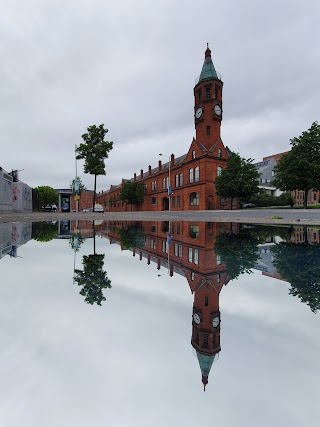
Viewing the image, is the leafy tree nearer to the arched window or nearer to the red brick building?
the red brick building

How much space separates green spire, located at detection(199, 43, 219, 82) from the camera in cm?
4438

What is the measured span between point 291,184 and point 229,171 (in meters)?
7.97

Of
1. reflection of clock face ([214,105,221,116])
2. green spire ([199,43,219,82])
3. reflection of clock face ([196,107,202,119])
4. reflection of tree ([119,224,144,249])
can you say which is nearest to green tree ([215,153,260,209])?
reflection of clock face ([214,105,221,116])

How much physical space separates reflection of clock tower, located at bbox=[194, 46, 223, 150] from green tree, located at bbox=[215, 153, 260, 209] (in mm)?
9913

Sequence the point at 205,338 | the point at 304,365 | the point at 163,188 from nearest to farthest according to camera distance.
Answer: the point at 304,365, the point at 205,338, the point at 163,188

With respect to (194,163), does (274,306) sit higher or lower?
lower

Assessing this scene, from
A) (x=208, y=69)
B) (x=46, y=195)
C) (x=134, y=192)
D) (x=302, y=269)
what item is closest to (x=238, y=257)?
(x=302, y=269)

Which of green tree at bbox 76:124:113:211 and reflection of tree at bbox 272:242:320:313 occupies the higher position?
green tree at bbox 76:124:113:211

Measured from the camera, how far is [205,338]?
1783 mm

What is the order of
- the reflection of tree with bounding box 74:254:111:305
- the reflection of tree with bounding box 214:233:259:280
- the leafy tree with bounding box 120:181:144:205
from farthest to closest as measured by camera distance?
the leafy tree with bounding box 120:181:144:205, the reflection of tree with bounding box 214:233:259:280, the reflection of tree with bounding box 74:254:111:305

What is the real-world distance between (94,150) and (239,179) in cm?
1897

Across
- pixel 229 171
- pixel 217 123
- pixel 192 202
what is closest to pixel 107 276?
pixel 229 171

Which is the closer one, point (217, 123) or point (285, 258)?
point (285, 258)

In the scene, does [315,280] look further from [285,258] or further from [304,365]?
[304,365]
